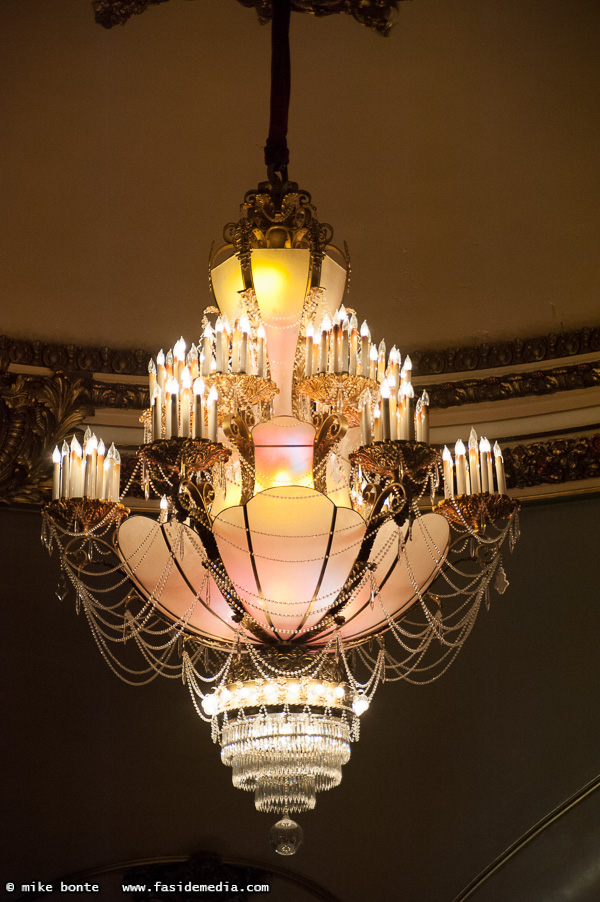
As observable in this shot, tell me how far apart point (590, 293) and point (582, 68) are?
112cm

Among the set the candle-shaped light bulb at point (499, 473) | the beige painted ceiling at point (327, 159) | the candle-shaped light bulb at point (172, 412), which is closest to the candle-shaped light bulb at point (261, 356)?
the candle-shaped light bulb at point (172, 412)

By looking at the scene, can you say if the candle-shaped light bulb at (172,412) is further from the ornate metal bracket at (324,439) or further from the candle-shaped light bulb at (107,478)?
the ornate metal bracket at (324,439)

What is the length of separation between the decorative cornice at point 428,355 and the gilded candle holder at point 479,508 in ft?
8.16

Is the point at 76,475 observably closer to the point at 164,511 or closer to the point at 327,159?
the point at 164,511

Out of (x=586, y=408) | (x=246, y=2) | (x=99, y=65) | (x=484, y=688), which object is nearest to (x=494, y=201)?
(x=586, y=408)

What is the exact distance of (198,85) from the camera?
509cm

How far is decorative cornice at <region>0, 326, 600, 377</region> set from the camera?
572 centimetres

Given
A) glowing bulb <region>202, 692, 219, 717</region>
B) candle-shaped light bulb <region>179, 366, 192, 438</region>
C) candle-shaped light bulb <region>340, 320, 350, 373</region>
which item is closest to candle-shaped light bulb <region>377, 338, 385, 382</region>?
candle-shaped light bulb <region>340, 320, 350, 373</region>

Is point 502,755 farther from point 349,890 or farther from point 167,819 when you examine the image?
point 167,819

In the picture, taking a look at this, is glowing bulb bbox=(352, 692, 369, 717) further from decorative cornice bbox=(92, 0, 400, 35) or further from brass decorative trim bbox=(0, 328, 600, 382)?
brass decorative trim bbox=(0, 328, 600, 382)

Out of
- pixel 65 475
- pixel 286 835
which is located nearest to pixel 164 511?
pixel 65 475

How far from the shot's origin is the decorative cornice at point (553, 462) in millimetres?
5691

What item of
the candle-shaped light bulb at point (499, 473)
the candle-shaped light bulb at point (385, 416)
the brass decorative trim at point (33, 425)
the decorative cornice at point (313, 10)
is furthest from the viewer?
the brass decorative trim at point (33, 425)

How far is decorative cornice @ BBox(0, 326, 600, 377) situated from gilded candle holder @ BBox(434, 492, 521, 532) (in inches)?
98.0
